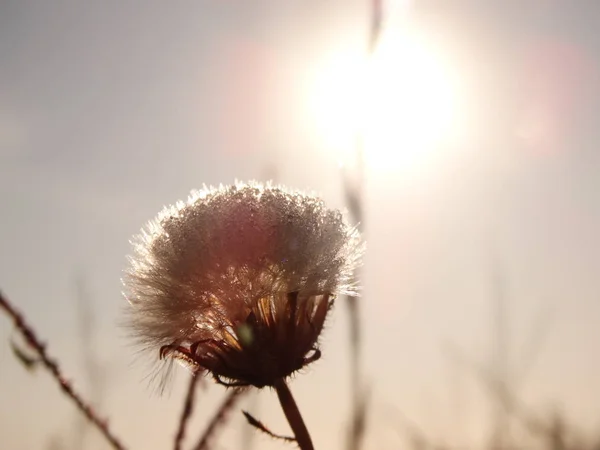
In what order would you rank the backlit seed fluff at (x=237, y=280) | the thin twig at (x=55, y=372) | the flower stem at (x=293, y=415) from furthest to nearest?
the backlit seed fluff at (x=237, y=280) < the flower stem at (x=293, y=415) < the thin twig at (x=55, y=372)

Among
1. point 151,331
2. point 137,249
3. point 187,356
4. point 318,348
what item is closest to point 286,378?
point 318,348

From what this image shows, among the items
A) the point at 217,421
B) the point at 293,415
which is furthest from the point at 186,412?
the point at 293,415

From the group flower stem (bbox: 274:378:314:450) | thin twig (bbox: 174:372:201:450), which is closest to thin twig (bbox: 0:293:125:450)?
thin twig (bbox: 174:372:201:450)

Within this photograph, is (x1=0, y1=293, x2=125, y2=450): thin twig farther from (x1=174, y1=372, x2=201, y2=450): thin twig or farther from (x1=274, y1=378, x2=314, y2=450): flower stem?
(x1=274, y1=378, x2=314, y2=450): flower stem

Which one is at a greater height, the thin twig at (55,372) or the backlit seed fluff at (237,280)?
the backlit seed fluff at (237,280)

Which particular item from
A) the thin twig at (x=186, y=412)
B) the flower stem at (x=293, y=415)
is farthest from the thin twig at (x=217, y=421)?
the flower stem at (x=293, y=415)

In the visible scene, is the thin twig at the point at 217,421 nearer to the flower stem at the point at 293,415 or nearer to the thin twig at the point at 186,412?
the thin twig at the point at 186,412

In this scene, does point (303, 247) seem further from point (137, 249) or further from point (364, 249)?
point (137, 249)
